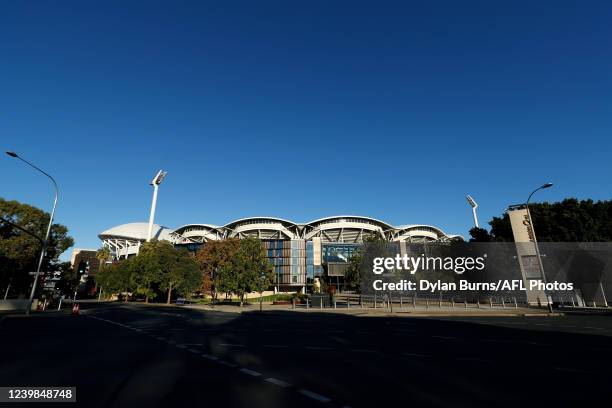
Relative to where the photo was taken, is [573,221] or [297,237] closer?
[573,221]

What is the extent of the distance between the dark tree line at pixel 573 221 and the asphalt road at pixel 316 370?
33909mm

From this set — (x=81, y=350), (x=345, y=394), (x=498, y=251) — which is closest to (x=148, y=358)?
(x=81, y=350)

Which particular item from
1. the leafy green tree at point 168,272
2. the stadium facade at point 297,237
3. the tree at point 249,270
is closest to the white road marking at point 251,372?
the tree at point 249,270

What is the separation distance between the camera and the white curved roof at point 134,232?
443ft

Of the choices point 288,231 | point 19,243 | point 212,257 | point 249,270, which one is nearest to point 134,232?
point 288,231

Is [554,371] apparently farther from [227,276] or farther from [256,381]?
[227,276]

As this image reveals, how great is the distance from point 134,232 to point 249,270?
112m

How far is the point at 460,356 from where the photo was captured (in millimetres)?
9594

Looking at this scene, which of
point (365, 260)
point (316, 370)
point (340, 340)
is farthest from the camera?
point (365, 260)

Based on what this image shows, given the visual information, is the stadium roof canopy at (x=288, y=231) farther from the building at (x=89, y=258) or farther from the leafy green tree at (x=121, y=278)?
the leafy green tree at (x=121, y=278)

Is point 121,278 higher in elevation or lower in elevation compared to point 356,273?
higher

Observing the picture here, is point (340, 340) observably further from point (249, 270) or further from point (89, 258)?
point (89, 258)

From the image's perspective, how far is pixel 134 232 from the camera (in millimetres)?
137625

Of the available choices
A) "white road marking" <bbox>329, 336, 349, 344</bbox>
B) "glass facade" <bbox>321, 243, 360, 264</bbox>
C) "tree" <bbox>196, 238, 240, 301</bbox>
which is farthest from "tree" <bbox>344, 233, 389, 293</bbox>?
"glass facade" <bbox>321, 243, 360, 264</bbox>
